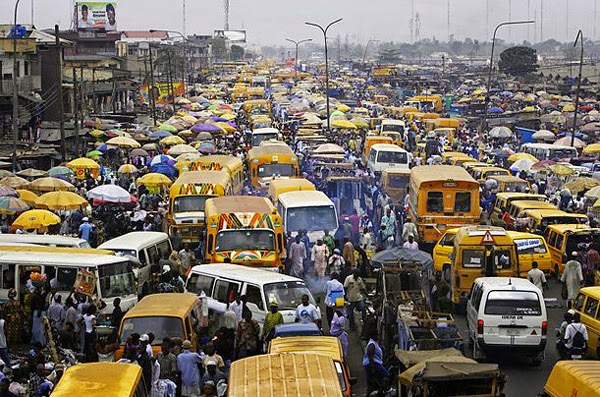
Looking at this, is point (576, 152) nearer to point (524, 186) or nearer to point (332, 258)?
point (524, 186)

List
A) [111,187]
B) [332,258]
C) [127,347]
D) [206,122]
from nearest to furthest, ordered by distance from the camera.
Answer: [127,347] < [332,258] < [111,187] < [206,122]

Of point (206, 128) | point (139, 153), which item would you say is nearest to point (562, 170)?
point (139, 153)

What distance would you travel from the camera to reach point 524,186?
32.0 m

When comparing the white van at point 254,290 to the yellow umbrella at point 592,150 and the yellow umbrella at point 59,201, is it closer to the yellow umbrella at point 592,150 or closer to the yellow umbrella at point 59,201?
the yellow umbrella at point 59,201

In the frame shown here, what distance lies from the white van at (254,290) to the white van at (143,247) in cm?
305

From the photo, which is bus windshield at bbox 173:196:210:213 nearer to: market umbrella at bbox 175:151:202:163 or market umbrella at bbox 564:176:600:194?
market umbrella at bbox 175:151:202:163

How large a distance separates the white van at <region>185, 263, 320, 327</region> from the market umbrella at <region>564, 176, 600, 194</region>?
52.1 feet

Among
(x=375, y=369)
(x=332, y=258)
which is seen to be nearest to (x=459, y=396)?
(x=375, y=369)

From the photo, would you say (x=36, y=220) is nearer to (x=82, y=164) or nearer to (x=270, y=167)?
(x=82, y=164)

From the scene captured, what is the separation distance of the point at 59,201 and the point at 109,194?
202cm

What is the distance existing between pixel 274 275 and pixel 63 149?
21.4 metres

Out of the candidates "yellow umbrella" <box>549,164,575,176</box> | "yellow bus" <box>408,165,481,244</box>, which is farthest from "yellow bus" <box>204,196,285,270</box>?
"yellow umbrella" <box>549,164,575,176</box>

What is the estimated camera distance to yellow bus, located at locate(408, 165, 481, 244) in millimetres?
26000

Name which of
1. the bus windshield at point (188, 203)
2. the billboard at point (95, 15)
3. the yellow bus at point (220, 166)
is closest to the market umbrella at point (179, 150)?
the yellow bus at point (220, 166)
